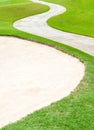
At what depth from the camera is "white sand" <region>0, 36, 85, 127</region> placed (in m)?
8.89

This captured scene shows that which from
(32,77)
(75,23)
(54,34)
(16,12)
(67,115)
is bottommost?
(16,12)

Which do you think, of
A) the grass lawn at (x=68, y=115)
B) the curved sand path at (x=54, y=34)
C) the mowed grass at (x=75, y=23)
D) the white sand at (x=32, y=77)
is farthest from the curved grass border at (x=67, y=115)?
the mowed grass at (x=75, y=23)

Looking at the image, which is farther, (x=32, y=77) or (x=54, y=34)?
(x=54, y=34)

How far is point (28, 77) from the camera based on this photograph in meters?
11.4

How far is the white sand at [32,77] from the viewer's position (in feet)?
29.2

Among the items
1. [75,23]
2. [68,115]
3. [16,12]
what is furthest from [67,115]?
[16,12]

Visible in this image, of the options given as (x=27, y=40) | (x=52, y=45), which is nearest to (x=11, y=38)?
(x=27, y=40)

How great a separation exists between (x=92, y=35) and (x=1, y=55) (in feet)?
26.0

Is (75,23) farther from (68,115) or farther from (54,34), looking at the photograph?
(68,115)

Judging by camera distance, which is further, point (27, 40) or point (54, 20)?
point (54, 20)

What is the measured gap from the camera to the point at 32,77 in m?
11.4

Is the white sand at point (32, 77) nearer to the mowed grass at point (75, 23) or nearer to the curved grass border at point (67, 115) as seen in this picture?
the curved grass border at point (67, 115)

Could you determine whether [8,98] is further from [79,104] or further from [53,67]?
[53,67]

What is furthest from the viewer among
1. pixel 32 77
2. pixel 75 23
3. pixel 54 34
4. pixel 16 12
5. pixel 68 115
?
pixel 16 12
